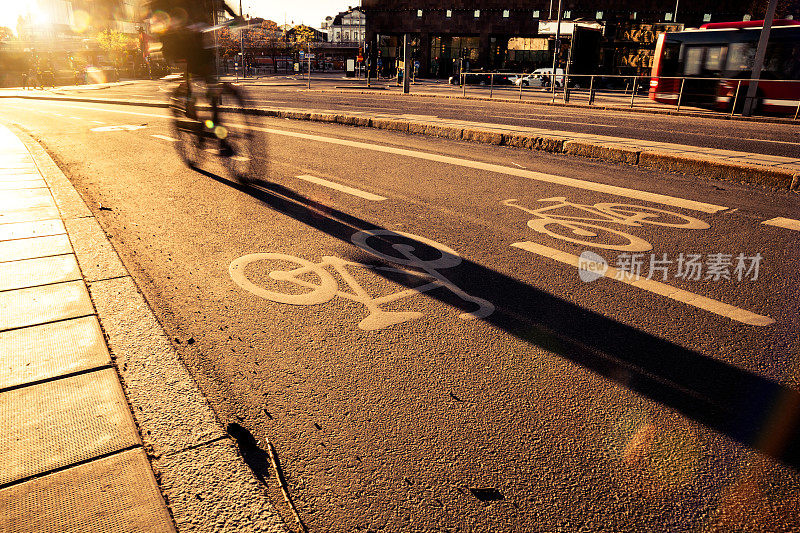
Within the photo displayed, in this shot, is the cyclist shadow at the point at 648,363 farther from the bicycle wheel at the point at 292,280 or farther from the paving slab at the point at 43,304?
the paving slab at the point at 43,304

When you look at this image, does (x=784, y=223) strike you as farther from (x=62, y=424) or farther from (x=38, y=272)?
(x=38, y=272)

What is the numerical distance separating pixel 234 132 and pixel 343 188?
1.49 m

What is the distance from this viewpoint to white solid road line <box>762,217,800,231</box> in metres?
4.56

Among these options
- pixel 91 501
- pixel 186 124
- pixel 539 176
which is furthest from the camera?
pixel 539 176

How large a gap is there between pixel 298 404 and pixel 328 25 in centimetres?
17052

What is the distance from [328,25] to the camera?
155m

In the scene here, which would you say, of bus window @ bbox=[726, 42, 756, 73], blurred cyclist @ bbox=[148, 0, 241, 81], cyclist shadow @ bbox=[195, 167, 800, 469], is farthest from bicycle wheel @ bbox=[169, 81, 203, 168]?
bus window @ bbox=[726, 42, 756, 73]

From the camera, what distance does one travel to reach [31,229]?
4133 millimetres

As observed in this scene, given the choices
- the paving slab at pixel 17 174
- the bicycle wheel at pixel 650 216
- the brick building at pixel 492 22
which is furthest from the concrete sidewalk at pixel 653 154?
the brick building at pixel 492 22

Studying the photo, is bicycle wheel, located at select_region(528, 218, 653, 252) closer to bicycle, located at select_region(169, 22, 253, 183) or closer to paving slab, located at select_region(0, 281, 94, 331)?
paving slab, located at select_region(0, 281, 94, 331)

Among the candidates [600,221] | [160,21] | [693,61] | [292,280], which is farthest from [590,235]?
[693,61]

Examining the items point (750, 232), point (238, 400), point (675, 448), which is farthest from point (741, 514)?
point (750, 232)

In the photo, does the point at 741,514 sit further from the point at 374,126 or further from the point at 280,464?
the point at 374,126

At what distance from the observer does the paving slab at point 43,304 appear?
2.69 metres
